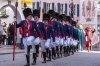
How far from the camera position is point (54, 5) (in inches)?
2068

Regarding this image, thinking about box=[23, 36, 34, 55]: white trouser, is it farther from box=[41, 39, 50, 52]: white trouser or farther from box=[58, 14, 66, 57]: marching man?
box=[58, 14, 66, 57]: marching man

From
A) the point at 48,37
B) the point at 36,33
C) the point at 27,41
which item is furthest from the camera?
the point at 48,37

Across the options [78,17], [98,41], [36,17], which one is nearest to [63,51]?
[36,17]

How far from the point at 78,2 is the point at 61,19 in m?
34.9

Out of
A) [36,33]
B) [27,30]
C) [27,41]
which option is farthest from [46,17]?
[27,41]

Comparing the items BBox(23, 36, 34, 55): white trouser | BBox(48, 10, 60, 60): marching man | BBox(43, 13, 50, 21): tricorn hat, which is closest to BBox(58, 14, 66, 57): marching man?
BBox(48, 10, 60, 60): marching man

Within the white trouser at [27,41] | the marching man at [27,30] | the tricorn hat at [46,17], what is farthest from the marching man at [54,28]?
the white trouser at [27,41]

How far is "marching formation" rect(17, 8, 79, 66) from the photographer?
49.0 ft

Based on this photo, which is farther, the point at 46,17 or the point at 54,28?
the point at 54,28

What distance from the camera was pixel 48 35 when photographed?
57.5 ft

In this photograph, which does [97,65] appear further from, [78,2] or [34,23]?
[78,2]

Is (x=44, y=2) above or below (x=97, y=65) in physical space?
above

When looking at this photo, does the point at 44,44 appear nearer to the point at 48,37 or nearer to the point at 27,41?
the point at 48,37

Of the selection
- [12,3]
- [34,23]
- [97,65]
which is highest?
[12,3]
